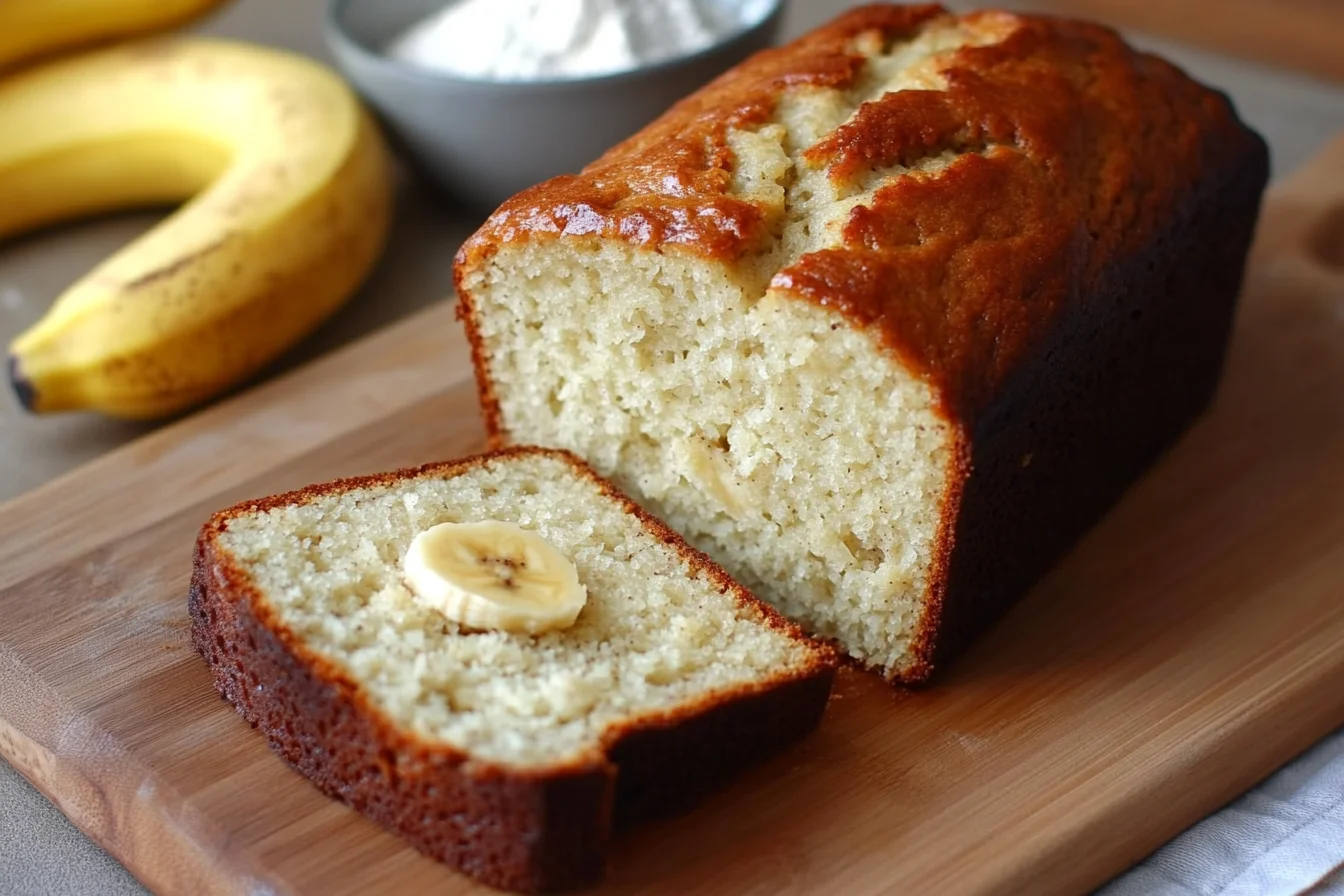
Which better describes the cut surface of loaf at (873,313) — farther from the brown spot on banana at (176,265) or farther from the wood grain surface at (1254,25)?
the wood grain surface at (1254,25)

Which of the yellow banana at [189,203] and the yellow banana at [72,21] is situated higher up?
the yellow banana at [72,21]

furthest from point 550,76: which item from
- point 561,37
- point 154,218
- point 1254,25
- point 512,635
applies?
point 1254,25

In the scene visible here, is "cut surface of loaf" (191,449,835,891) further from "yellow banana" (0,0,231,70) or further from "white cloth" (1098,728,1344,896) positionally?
"yellow banana" (0,0,231,70)

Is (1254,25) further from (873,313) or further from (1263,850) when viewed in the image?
(1263,850)

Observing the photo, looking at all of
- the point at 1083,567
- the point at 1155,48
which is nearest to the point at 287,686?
the point at 1083,567

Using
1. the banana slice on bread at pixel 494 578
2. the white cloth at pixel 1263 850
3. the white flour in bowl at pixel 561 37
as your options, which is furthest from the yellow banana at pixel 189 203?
the white cloth at pixel 1263 850

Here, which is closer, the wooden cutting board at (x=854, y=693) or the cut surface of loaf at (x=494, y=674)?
the cut surface of loaf at (x=494, y=674)
